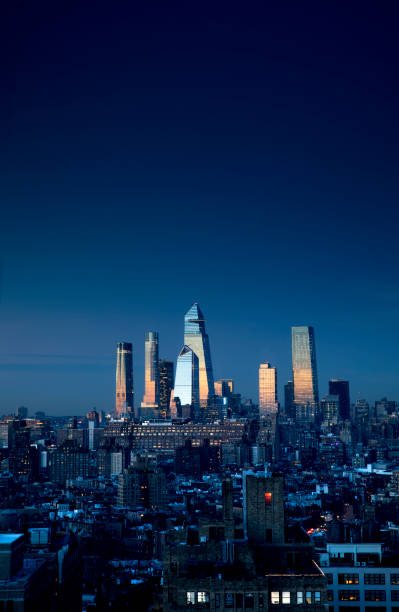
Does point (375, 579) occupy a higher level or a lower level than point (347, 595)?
higher

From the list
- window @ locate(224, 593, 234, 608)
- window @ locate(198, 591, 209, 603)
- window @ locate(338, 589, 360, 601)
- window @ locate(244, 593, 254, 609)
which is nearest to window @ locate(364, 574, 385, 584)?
window @ locate(338, 589, 360, 601)

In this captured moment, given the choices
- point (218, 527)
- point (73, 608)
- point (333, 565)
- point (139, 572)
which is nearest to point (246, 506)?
point (218, 527)

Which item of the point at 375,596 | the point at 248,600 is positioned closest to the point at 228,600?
the point at 248,600

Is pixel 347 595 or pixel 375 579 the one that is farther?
pixel 347 595

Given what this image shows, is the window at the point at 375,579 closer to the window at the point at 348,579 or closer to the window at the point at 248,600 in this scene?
the window at the point at 348,579

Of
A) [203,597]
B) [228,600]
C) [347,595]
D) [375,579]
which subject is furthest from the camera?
[347,595]

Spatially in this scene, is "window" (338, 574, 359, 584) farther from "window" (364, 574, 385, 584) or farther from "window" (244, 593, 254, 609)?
"window" (244, 593, 254, 609)

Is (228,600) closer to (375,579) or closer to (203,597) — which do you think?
(203,597)

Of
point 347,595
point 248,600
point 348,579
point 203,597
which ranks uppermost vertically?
point 203,597

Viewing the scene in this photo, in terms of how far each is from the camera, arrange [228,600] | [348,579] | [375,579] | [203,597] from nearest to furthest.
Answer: [228,600]
[203,597]
[375,579]
[348,579]
